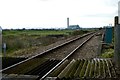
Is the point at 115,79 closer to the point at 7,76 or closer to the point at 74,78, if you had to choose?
the point at 74,78

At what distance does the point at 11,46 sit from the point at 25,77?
23.1 meters

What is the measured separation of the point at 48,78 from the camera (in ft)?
24.7

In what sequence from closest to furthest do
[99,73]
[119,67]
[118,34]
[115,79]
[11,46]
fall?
[115,79]
[99,73]
[119,67]
[118,34]
[11,46]

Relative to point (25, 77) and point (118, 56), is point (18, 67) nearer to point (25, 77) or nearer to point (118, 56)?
point (25, 77)

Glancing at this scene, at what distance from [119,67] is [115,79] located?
165 centimetres

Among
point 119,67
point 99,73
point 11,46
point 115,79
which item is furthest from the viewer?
point 11,46

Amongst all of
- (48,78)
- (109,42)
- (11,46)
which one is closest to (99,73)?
(48,78)

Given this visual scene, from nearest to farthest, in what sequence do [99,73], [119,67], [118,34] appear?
[99,73]
[119,67]
[118,34]

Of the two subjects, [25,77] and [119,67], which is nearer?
[25,77]

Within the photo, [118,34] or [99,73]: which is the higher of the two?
[118,34]

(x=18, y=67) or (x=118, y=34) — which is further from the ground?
(x=118, y=34)

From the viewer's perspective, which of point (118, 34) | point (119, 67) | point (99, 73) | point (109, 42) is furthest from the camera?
point (109, 42)

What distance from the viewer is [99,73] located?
8344mm

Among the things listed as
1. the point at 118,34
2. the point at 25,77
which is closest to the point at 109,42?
the point at 118,34
